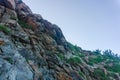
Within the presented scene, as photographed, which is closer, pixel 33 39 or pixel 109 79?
pixel 33 39

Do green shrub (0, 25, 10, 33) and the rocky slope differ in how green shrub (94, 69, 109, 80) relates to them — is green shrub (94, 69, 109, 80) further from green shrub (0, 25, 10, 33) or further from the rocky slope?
green shrub (0, 25, 10, 33)

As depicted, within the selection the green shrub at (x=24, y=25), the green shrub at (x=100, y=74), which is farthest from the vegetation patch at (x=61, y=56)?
the green shrub at (x=100, y=74)

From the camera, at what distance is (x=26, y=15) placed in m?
53.2

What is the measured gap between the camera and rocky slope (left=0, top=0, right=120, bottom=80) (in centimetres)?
3548

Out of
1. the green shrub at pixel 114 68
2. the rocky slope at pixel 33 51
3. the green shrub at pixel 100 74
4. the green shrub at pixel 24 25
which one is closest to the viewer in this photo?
the rocky slope at pixel 33 51

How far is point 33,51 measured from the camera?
4153 cm

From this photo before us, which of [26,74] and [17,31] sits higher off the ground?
[17,31]

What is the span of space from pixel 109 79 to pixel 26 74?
24.1 metres

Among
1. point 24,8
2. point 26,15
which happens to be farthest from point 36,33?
point 24,8

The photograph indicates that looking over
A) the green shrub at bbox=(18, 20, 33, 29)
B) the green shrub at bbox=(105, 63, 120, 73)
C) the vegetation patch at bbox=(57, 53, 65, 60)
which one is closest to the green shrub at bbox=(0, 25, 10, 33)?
the green shrub at bbox=(18, 20, 33, 29)

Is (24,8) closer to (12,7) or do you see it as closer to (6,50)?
(12,7)

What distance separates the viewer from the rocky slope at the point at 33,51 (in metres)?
35.5

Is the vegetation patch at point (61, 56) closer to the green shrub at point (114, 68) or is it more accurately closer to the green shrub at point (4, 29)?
the green shrub at point (4, 29)

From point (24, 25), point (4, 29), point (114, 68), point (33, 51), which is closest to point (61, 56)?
point (33, 51)
